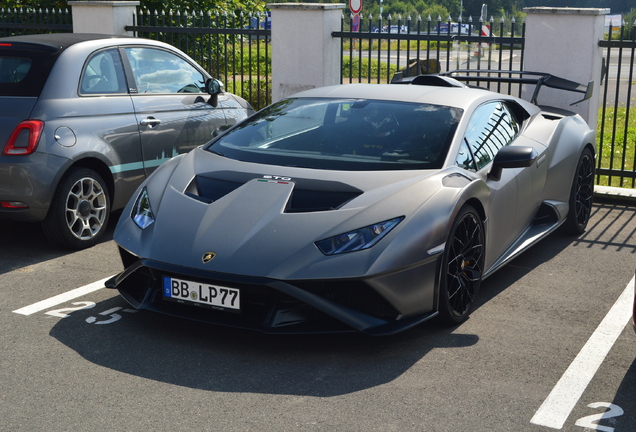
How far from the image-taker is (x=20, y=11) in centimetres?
1225

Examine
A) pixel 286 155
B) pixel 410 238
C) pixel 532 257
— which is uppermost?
pixel 286 155

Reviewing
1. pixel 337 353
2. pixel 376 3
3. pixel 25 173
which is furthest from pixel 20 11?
pixel 376 3

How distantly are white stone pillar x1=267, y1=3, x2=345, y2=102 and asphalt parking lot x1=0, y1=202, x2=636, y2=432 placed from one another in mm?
5112

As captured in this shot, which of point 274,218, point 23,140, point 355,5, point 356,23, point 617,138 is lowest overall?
point 617,138

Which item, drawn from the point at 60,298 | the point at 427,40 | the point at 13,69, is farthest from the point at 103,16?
the point at 60,298

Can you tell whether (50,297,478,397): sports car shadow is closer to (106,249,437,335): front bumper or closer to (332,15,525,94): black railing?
(106,249,437,335): front bumper

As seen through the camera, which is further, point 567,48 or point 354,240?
point 567,48

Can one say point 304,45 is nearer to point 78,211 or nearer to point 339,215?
point 78,211

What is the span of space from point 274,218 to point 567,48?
17.8 feet

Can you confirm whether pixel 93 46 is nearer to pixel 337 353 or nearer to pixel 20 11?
pixel 337 353

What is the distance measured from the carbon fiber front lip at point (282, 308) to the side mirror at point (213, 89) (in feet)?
10.9

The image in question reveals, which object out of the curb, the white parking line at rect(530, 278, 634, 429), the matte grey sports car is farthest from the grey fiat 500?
the curb

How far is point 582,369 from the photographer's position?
3.96 m

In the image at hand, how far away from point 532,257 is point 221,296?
3.04 metres
